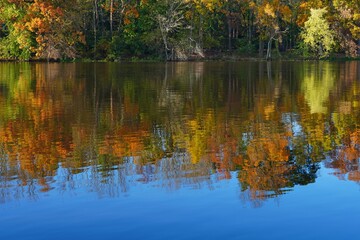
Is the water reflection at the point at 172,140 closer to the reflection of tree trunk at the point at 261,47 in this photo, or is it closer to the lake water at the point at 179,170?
the lake water at the point at 179,170

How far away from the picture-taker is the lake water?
10273 mm

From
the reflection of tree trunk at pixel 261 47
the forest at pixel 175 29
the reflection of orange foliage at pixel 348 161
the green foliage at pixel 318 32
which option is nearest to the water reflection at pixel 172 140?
the reflection of orange foliage at pixel 348 161

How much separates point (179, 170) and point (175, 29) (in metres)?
69.9

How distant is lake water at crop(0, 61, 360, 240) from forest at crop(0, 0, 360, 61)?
50.3 m

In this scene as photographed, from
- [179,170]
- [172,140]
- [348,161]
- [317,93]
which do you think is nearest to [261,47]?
[317,93]

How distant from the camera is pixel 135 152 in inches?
642

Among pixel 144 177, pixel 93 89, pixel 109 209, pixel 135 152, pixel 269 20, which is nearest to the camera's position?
pixel 109 209

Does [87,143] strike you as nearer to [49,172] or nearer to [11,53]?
[49,172]

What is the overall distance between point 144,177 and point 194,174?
1.22m

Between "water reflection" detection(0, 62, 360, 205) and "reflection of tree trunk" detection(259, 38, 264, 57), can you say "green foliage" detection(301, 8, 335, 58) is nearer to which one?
"reflection of tree trunk" detection(259, 38, 264, 57)

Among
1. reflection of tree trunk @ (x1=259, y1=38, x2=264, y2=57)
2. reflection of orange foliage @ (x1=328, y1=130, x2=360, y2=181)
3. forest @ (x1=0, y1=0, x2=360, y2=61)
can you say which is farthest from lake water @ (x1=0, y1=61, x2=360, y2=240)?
reflection of tree trunk @ (x1=259, y1=38, x2=264, y2=57)

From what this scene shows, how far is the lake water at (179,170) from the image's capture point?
10273 millimetres

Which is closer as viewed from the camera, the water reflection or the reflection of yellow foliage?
the water reflection

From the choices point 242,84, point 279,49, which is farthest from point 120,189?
point 279,49
